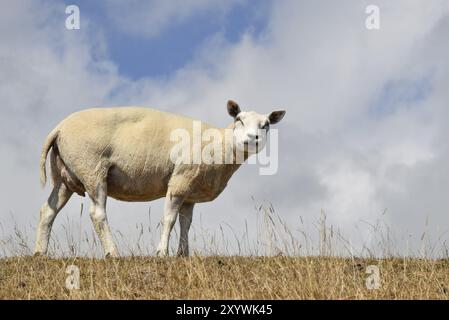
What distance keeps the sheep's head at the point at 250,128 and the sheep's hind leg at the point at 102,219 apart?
2.80 metres

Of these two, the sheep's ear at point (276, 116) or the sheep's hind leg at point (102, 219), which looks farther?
the sheep's ear at point (276, 116)

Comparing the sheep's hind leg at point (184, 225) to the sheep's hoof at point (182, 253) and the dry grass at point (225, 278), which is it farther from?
the dry grass at point (225, 278)

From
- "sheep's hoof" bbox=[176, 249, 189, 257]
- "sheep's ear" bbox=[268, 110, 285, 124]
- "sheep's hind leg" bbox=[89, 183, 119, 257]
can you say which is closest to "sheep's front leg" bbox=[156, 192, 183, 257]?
"sheep's hoof" bbox=[176, 249, 189, 257]

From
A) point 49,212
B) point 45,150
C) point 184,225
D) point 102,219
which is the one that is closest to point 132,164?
point 102,219

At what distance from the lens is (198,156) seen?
13312 millimetres

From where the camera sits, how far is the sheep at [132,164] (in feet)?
42.7

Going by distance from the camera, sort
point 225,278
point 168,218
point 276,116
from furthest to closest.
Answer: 1. point 276,116
2. point 168,218
3. point 225,278

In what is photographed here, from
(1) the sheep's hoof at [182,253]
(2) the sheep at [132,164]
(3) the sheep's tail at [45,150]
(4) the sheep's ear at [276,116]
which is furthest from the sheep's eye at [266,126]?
(3) the sheep's tail at [45,150]

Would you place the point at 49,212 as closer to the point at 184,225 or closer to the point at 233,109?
the point at 184,225

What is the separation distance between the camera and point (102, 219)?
1294cm

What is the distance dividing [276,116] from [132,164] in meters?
3.05

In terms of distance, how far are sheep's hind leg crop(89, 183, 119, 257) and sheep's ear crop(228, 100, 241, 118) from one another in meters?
2.90
